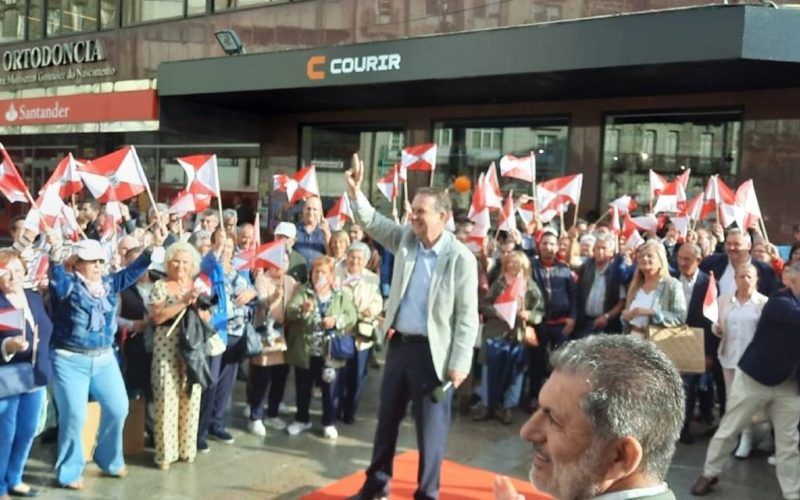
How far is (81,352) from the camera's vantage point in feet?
17.0

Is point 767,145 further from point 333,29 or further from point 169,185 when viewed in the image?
point 169,185

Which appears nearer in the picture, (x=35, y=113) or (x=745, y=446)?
(x=745, y=446)

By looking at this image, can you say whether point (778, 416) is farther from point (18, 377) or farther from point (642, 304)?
point (18, 377)

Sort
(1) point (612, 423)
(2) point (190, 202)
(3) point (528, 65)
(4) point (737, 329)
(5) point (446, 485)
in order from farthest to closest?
(3) point (528, 65) < (2) point (190, 202) < (4) point (737, 329) < (5) point (446, 485) < (1) point (612, 423)

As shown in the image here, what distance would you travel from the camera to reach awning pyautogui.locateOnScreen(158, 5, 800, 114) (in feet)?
30.3

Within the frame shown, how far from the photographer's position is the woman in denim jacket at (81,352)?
511cm

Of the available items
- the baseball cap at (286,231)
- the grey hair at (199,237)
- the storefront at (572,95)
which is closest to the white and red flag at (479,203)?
the baseball cap at (286,231)

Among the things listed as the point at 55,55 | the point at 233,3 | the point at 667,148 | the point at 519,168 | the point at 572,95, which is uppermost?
the point at 233,3

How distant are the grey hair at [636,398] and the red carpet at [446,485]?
11.9 ft

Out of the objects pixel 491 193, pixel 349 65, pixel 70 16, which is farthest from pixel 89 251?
pixel 70 16

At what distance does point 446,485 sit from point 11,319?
3082 mm

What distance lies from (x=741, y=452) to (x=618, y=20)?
5785 mm

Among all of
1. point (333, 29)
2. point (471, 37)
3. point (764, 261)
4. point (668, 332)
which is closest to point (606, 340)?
point (668, 332)

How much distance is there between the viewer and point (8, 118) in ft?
65.3
